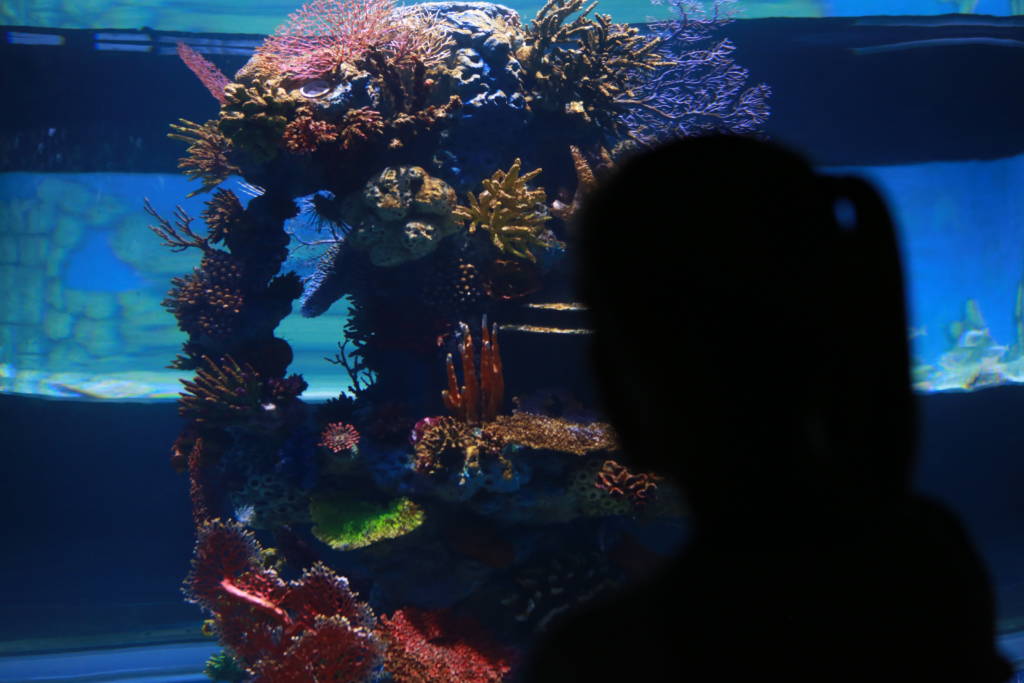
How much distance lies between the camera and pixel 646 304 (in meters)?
0.93

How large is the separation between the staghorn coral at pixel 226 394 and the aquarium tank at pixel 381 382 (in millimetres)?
21

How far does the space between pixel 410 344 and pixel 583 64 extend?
314cm

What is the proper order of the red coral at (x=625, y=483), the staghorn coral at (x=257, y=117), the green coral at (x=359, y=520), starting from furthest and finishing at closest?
the staghorn coral at (x=257, y=117)
the green coral at (x=359, y=520)
the red coral at (x=625, y=483)

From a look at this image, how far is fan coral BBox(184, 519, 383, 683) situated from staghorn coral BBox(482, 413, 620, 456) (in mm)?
1698

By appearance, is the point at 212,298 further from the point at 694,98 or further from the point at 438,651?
the point at 694,98

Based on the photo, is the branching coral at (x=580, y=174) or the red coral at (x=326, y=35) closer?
the red coral at (x=326, y=35)

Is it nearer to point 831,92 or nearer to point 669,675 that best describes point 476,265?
point 669,675

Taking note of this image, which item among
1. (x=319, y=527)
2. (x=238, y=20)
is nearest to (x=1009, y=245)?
(x=319, y=527)

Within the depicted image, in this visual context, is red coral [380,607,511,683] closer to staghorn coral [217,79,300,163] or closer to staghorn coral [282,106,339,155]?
staghorn coral [282,106,339,155]

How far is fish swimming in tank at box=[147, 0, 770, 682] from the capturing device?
167 inches

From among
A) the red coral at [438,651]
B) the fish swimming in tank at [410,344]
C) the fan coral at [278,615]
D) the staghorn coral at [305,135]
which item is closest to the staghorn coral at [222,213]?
the fish swimming in tank at [410,344]

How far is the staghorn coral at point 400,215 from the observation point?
14.7 feet

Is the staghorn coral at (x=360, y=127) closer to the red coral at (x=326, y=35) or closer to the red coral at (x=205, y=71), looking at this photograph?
the red coral at (x=326, y=35)

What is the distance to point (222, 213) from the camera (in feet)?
17.0
